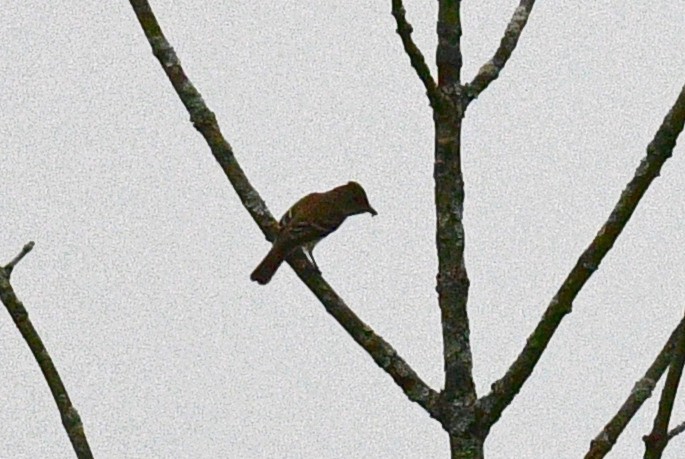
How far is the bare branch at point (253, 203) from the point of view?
4.38m

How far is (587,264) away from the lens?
3881 mm

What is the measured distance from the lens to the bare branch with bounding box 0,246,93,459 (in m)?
3.82

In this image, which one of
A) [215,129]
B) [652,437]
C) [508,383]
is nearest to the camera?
[652,437]

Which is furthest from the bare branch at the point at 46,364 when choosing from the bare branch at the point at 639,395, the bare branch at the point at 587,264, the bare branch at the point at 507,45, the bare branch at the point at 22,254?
the bare branch at the point at 507,45

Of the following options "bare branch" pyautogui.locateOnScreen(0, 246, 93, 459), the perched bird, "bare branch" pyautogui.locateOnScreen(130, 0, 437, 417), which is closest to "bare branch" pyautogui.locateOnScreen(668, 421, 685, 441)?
"bare branch" pyautogui.locateOnScreen(130, 0, 437, 417)

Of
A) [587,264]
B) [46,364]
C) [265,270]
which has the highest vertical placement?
[265,270]

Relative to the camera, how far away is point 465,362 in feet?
13.9

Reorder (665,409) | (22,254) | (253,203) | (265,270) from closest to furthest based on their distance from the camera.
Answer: (665,409) < (22,254) < (253,203) < (265,270)

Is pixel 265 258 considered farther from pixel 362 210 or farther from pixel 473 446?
pixel 473 446

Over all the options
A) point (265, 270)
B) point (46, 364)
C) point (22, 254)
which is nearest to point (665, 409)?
point (46, 364)

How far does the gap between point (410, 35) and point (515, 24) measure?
1.00 meters

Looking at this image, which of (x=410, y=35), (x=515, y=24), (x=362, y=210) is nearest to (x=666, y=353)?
(x=410, y=35)

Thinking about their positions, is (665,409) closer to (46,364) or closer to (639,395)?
(639,395)

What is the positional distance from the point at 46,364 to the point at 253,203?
2.98ft
